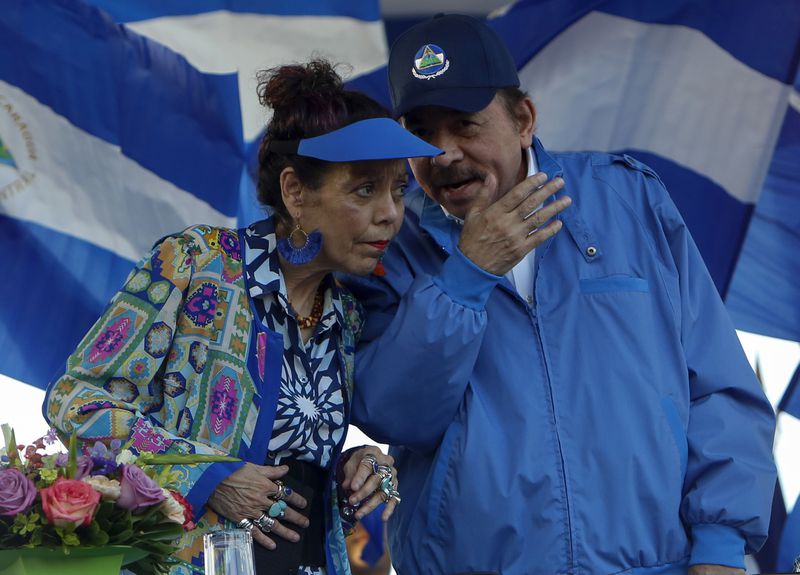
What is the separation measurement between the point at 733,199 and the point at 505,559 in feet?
5.27

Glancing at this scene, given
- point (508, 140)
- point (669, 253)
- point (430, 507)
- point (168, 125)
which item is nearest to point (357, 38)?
point (168, 125)

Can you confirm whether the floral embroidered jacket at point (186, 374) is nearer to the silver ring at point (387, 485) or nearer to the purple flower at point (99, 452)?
the silver ring at point (387, 485)

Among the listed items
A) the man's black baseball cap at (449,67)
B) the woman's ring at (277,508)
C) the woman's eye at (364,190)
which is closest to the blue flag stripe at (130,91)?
the man's black baseball cap at (449,67)

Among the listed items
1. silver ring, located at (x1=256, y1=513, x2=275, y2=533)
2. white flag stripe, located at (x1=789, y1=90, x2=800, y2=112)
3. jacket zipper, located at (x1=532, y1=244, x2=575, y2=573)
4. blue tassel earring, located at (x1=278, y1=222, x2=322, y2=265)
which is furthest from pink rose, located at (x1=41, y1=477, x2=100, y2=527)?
white flag stripe, located at (x1=789, y1=90, x2=800, y2=112)

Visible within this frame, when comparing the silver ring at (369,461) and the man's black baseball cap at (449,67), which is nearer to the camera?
the silver ring at (369,461)

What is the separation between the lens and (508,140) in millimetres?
2516

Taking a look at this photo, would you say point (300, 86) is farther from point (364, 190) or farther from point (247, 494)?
point (247, 494)

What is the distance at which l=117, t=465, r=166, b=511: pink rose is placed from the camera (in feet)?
5.14

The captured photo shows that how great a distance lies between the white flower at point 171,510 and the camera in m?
1.61

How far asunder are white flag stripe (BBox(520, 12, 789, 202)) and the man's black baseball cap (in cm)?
110

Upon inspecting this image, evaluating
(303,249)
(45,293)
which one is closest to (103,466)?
(303,249)

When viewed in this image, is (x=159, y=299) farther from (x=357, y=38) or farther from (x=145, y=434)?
(x=357, y=38)

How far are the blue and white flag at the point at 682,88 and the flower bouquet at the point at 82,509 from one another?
87.0 inches

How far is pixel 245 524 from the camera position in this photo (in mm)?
2090
